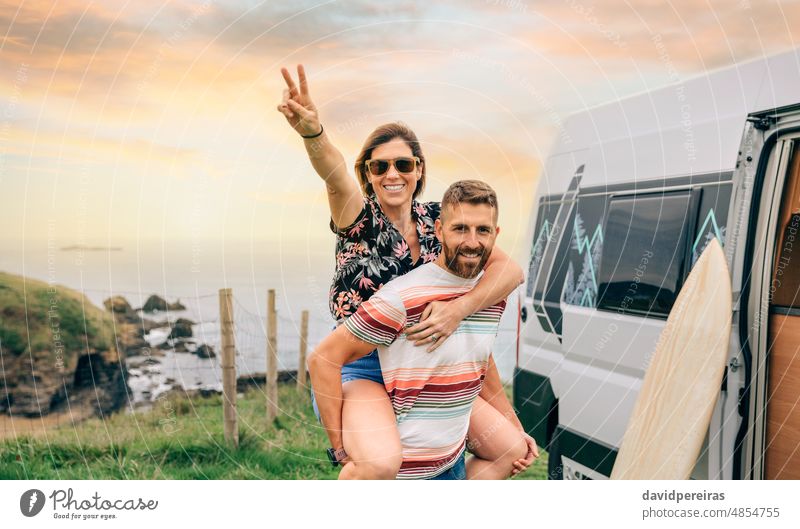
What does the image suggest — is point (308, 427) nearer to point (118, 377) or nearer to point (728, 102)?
point (118, 377)

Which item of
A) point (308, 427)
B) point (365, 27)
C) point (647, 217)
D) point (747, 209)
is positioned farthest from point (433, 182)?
point (308, 427)

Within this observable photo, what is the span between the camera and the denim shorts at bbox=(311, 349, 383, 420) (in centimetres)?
263

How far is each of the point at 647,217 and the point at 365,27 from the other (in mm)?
1707

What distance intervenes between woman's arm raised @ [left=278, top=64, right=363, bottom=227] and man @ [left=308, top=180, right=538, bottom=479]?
0.93 feet

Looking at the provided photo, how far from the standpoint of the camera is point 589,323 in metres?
4.24

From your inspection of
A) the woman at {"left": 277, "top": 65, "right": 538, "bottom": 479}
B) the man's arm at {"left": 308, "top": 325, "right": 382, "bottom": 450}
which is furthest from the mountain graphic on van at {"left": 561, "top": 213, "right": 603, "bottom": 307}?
the man's arm at {"left": 308, "top": 325, "right": 382, "bottom": 450}

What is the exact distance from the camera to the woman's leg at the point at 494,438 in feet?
9.28

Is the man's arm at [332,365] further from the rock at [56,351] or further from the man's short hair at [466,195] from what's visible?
the rock at [56,351]

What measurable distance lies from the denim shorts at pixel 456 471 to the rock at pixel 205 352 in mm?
1578

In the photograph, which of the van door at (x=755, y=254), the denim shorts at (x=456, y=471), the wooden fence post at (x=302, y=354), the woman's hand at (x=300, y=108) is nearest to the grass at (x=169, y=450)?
the wooden fence post at (x=302, y=354)

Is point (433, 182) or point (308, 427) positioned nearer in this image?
point (433, 182)

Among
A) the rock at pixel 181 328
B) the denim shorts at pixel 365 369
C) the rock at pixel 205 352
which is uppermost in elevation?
the rock at pixel 181 328

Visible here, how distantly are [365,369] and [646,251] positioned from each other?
1.88 meters
